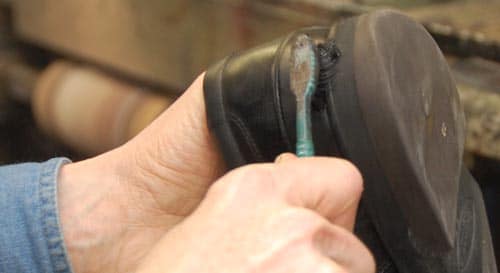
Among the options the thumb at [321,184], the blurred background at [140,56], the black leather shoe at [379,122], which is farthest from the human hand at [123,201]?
the blurred background at [140,56]

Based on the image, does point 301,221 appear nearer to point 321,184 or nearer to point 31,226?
point 321,184

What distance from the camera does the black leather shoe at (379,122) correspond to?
48 cm

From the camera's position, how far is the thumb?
1.41ft

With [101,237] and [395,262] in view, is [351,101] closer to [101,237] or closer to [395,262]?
[395,262]

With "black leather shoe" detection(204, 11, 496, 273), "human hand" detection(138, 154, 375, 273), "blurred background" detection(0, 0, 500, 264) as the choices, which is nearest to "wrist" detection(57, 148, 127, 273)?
"black leather shoe" detection(204, 11, 496, 273)

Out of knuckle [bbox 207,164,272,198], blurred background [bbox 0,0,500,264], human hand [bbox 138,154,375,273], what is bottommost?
blurred background [bbox 0,0,500,264]

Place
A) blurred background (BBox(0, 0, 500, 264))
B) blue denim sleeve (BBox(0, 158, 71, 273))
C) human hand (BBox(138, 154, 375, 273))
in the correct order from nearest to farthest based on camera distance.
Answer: human hand (BBox(138, 154, 375, 273))
blue denim sleeve (BBox(0, 158, 71, 273))
blurred background (BBox(0, 0, 500, 264))

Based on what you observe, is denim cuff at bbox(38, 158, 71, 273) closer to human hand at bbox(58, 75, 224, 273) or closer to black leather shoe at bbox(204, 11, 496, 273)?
human hand at bbox(58, 75, 224, 273)

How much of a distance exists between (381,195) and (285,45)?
13 centimetres

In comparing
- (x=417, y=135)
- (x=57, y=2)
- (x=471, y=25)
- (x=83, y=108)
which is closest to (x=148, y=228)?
(x=417, y=135)

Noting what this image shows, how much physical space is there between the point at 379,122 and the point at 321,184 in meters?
0.06

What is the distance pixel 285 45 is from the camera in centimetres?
53

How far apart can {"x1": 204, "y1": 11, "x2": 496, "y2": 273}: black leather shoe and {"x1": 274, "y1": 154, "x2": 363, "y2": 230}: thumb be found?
34mm

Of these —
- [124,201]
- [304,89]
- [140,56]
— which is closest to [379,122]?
[304,89]
